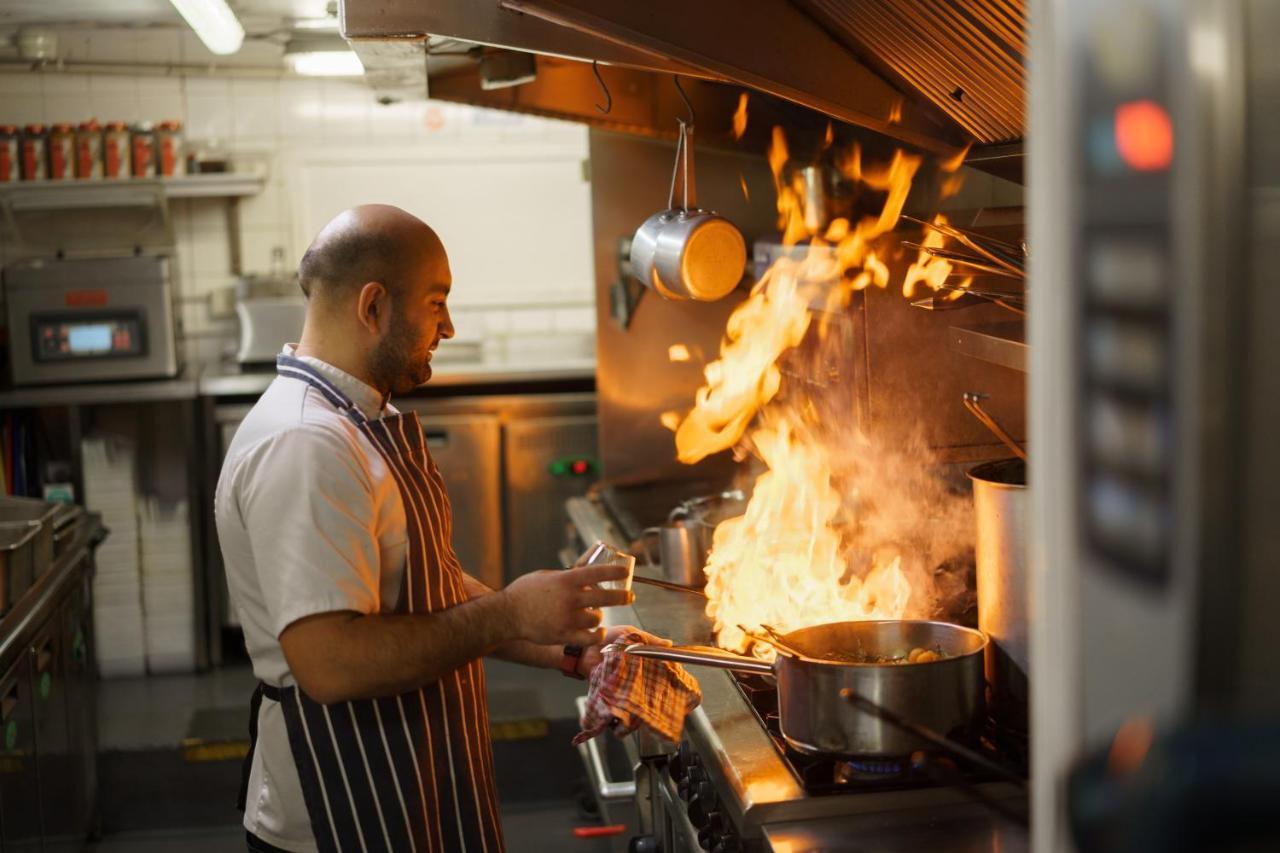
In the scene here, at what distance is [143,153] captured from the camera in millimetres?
5898

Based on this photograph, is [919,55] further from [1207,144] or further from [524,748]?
[524,748]

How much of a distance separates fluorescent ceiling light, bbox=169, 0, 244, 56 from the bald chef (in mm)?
1909

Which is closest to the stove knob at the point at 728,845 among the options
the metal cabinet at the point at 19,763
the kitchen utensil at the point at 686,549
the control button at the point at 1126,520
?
the kitchen utensil at the point at 686,549

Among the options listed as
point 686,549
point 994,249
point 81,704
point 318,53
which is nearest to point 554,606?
point 994,249

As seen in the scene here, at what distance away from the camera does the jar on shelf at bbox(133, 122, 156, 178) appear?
19.3ft

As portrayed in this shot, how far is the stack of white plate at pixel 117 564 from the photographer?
568 cm

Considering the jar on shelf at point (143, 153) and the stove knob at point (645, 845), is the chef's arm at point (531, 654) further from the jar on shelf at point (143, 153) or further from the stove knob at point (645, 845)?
the jar on shelf at point (143, 153)

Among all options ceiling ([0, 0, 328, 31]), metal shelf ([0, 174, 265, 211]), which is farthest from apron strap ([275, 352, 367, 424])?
metal shelf ([0, 174, 265, 211])

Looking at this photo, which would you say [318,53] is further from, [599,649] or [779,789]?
[779,789]

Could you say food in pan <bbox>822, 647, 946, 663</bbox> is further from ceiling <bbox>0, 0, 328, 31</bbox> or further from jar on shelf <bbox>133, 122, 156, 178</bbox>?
jar on shelf <bbox>133, 122, 156, 178</bbox>

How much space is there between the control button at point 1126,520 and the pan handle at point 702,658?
1.29 metres

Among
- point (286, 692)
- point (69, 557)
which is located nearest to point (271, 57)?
point (69, 557)

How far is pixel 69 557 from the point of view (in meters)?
3.86

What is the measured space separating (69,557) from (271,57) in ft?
9.81
